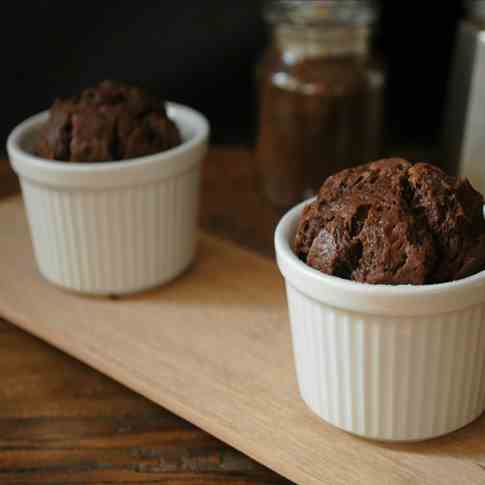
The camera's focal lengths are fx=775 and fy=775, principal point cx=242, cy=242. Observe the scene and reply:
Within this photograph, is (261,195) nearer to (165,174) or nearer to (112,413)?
(165,174)

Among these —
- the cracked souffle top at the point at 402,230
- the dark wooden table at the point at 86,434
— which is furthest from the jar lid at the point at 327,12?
the dark wooden table at the point at 86,434

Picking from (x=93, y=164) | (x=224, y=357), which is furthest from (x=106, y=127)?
(x=224, y=357)

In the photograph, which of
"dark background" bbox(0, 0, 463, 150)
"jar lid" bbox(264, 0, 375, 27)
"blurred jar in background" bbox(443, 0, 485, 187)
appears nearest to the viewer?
"blurred jar in background" bbox(443, 0, 485, 187)

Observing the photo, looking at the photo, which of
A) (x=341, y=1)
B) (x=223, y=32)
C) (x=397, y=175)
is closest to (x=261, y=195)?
(x=341, y=1)

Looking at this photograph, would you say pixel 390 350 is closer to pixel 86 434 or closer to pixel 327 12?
pixel 86 434

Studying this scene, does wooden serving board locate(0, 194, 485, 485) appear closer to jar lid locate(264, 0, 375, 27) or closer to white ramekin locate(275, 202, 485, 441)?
white ramekin locate(275, 202, 485, 441)

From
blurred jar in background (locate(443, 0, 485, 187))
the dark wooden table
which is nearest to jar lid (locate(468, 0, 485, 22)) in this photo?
blurred jar in background (locate(443, 0, 485, 187))

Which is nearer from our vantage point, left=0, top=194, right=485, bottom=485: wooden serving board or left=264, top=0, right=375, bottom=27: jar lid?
left=0, top=194, right=485, bottom=485: wooden serving board
